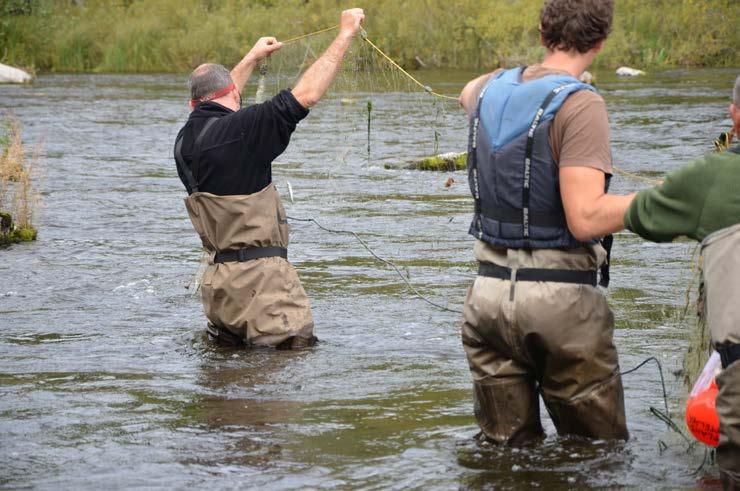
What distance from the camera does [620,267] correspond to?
9562mm

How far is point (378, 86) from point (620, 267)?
115 inches

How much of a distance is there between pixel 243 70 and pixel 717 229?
13.4ft

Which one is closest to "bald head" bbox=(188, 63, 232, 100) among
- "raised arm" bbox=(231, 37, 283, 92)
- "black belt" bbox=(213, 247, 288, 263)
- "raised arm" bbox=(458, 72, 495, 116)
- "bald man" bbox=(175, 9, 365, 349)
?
"bald man" bbox=(175, 9, 365, 349)

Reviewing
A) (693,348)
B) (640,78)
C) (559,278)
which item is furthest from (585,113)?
(640,78)

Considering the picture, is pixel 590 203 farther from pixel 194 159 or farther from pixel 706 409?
pixel 194 159

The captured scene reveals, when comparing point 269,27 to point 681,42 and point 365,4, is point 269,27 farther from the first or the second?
point 681,42

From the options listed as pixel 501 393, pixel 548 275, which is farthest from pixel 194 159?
pixel 548 275

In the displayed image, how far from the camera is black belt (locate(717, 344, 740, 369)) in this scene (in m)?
3.76

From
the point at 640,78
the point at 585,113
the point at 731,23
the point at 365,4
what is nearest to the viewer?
the point at 585,113

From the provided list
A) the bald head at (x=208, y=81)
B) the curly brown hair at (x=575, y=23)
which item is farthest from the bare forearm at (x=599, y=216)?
the bald head at (x=208, y=81)

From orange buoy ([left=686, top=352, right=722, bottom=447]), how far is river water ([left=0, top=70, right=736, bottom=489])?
56cm

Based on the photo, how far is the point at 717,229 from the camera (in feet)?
12.4

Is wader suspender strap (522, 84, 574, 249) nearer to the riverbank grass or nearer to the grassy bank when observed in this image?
the riverbank grass

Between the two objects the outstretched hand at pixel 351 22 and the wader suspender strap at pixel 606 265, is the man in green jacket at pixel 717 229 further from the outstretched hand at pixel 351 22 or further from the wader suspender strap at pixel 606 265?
the outstretched hand at pixel 351 22
